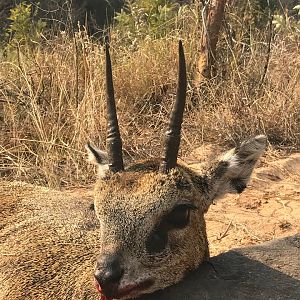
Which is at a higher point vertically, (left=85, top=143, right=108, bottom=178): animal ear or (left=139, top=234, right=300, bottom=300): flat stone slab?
(left=85, top=143, right=108, bottom=178): animal ear

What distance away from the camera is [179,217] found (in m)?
3.53

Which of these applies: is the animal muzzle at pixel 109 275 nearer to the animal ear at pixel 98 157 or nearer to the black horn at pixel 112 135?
the black horn at pixel 112 135

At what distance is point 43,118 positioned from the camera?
8828 millimetres

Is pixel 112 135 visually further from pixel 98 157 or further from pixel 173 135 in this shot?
pixel 98 157

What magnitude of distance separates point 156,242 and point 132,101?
670 cm

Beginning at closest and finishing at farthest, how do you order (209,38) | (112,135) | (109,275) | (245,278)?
(109,275) → (245,278) → (112,135) → (209,38)

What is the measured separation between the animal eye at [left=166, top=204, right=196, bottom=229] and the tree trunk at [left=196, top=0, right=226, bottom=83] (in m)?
6.46

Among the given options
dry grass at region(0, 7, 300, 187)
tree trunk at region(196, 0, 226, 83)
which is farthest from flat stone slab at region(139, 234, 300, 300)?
tree trunk at region(196, 0, 226, 83)

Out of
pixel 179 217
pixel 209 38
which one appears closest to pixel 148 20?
pixel 209 38

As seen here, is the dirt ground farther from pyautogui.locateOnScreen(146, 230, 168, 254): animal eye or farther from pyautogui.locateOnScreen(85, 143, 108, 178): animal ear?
pyautogui.locateOnScreen(146, 230, 168, 254): animal eye

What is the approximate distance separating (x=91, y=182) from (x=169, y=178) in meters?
4.42

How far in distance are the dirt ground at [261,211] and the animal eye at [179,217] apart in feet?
7.68

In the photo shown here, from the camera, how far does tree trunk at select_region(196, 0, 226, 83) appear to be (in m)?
9.79

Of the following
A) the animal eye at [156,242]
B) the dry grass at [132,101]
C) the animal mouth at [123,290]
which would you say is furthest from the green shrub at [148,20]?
the animal mouth at [123,290]
